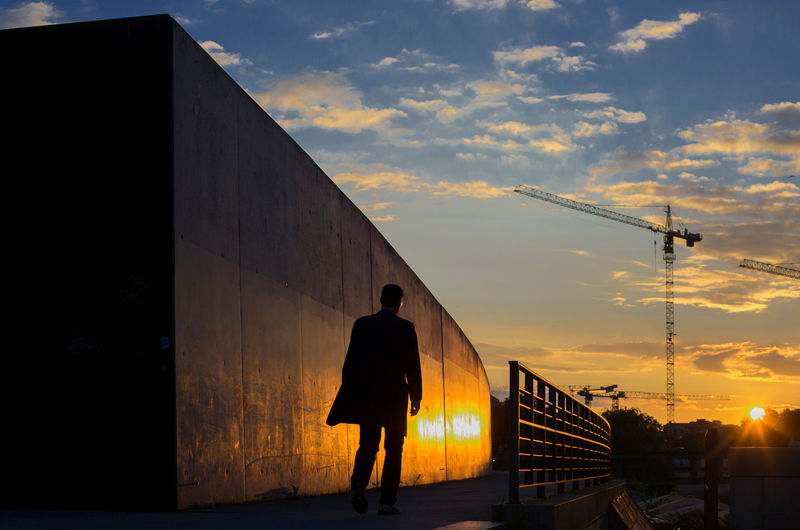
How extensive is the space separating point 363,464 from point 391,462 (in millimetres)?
251

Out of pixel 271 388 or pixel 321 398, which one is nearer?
pixel 271 388

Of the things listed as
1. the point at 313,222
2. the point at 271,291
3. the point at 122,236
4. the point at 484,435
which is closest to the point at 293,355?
the point at 271,291

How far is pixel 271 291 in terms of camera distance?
1036cm

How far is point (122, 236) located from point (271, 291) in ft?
8.76

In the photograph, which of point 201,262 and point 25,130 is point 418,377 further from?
point 25,130

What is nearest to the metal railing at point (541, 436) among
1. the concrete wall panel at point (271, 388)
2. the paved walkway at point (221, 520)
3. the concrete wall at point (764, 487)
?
the paved walkway at point (221, 520)

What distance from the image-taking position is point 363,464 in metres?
6.88

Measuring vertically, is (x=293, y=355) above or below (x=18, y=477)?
above

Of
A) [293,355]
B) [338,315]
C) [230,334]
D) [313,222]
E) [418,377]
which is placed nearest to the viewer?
[418,377]

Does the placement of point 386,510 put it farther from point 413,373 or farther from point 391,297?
point 391,297

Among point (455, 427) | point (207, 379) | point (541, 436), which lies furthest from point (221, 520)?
point (455, 427)

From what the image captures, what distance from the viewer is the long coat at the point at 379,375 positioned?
23.0ft

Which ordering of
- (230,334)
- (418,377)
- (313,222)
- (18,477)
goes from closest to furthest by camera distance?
(418,377), (18,477), (230,334), (313,222)

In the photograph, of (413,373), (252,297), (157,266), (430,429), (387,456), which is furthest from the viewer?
(430,429)
